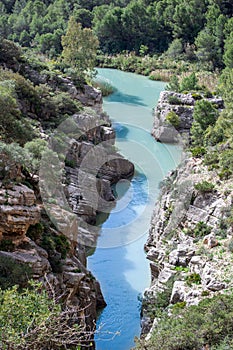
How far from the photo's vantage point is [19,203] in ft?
54.6

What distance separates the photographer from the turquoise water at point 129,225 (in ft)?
66.8

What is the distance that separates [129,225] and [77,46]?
20.2 meters

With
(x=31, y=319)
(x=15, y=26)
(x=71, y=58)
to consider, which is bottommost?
(x=15, y=26)

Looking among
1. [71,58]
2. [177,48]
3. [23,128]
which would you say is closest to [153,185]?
[23,128]

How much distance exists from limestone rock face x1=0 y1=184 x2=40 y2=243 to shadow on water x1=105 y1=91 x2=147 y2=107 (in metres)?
30.1

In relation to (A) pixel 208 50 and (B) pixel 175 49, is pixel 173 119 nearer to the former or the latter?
(A) pixel 208 50

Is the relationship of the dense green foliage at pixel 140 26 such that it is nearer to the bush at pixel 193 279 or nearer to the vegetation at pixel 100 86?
the vegetation at pixel 100 86

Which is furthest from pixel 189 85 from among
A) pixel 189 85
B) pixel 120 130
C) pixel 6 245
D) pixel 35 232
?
pixel 6 245

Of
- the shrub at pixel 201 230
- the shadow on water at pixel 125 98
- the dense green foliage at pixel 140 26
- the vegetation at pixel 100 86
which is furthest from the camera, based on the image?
the dense green foliage at pixel 140 26

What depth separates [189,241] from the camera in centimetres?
2158

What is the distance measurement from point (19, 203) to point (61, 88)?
767 inches

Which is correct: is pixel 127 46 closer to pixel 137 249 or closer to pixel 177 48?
pixel 177 48

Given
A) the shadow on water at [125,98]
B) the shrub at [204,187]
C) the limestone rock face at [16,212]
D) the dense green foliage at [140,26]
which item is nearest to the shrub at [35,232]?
the limestone rock face at [16,212]

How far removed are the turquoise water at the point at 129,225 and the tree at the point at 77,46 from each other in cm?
428
